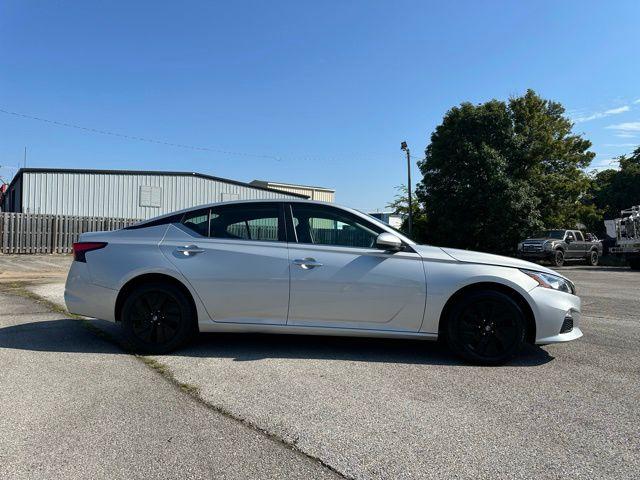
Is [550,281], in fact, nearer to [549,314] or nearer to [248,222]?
[549,314]

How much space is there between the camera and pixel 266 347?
512cm

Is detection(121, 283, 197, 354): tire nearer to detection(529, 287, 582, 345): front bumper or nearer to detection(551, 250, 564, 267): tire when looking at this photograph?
detection(529, 287, 582, 345): front bumper

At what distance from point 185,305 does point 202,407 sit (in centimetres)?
158

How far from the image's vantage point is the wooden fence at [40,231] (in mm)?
21250

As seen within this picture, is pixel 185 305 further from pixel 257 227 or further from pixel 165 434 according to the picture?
pixel 165 434

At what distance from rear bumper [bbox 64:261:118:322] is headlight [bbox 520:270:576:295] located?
412 cm

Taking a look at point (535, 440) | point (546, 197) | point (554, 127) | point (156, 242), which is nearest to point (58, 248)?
point (156, 242)

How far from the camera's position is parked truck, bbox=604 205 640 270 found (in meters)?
21.2

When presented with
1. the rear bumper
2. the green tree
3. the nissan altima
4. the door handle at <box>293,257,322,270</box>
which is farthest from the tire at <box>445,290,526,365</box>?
the green tree

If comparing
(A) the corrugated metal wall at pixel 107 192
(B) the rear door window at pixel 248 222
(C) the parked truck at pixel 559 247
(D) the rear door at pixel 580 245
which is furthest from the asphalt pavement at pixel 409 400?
(A) the corrugated metal wall at pixel 107 192

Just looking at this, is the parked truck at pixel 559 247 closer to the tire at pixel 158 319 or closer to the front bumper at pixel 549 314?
the front bumper at pixel 549 314

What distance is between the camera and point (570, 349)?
523 cm

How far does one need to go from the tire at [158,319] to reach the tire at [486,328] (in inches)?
102

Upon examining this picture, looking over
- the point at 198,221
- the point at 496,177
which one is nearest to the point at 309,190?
the point at 496,177
